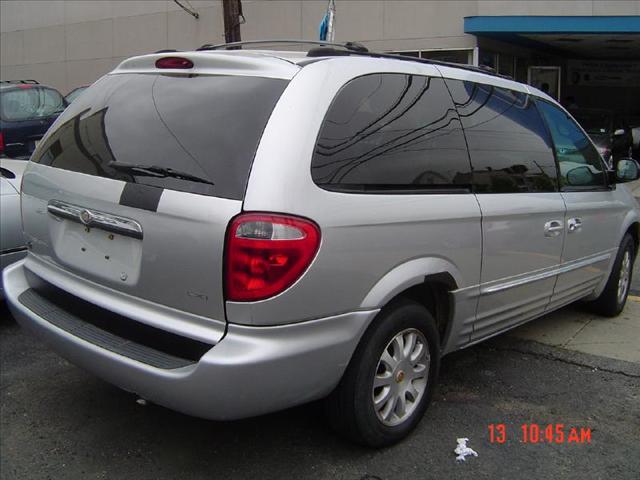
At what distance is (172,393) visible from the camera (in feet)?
8.27

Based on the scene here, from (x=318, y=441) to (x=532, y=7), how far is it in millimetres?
13843

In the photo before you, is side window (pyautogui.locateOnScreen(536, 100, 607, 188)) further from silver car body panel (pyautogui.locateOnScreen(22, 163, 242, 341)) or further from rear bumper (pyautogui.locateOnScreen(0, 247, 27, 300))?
rear bumper (pyautogui.locateOnScreen(0, 247, 27, 300))

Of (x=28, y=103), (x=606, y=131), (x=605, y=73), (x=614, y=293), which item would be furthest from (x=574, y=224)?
(x=605, y=73)

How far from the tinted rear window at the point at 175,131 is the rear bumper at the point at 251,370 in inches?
23.2

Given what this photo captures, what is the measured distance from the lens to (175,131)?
2.77 metres

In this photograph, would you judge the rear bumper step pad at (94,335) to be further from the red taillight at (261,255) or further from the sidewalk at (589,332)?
the sidewalk at (589,332)

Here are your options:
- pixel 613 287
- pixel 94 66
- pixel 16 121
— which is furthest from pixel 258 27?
pixel 613 287

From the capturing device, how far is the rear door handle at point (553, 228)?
12.6 feet

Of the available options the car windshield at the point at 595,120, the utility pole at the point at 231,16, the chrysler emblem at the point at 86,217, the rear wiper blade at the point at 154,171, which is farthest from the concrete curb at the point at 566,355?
the car windshield at the point at 595,120

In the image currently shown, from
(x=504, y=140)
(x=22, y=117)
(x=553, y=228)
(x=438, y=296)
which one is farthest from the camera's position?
(x=22, y=117)

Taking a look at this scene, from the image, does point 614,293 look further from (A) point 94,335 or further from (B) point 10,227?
(B) point 10,227
